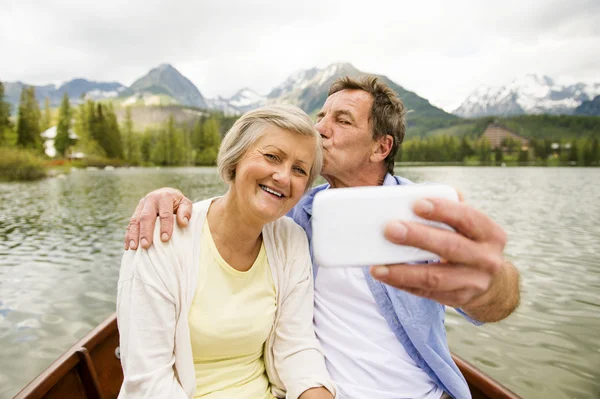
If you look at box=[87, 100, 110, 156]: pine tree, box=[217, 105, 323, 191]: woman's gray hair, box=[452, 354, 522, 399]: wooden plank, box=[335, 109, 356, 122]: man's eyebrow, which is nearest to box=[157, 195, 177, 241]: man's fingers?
box=[217, 105, 323, 191]: woman's gray hair

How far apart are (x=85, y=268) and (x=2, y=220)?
13.0 m

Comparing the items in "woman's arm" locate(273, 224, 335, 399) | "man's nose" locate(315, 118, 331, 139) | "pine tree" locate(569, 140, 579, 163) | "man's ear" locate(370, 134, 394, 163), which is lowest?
"woman's arm" locate(273, 224, 335, 399)

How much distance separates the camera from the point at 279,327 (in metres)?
2.35

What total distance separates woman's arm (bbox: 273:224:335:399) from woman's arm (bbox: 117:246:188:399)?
0.65m

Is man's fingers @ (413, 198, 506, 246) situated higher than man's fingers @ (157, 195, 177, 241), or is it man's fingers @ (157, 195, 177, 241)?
man's fingers @ (413, 198, 506, 246)

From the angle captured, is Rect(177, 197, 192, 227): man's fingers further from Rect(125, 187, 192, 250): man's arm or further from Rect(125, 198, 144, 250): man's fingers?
Rect(125, 198, 144, 250): man's fingers

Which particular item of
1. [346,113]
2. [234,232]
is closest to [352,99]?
[346,113]

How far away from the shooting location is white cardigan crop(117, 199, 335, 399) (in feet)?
6.09

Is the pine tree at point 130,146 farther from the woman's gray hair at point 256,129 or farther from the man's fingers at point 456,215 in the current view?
the man's fingers at point 456,215

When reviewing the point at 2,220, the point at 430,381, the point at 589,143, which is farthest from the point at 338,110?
the point at 589,143

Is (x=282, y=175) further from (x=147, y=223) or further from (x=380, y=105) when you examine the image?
(x=380, y=105)

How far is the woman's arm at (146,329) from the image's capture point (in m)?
1.85

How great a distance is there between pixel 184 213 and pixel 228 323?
0.69 metres

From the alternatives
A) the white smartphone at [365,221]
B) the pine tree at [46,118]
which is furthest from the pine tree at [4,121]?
the white smartphone at [365,221]
